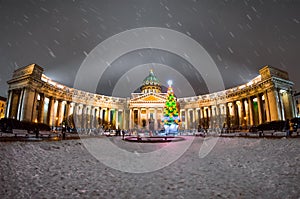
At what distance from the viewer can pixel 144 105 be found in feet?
178

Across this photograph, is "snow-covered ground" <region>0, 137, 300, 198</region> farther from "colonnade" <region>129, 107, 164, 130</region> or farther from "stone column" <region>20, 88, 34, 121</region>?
"colonnade" <region>129, 107, 164, 130</region>

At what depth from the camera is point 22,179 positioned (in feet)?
11.3

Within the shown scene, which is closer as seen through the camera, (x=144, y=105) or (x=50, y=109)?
(x=50, y=109)

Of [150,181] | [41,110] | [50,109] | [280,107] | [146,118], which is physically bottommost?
[150,181]

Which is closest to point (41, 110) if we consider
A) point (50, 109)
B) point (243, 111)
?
point (50, 109)

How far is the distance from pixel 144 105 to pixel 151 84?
22737 mm

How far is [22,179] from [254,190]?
4.60 meters

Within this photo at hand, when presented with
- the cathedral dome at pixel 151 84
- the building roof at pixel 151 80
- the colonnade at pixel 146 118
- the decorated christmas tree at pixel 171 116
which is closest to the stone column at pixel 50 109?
the colonnade at pixel 146 118

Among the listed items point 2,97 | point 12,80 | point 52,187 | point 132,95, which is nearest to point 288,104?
point 52,187

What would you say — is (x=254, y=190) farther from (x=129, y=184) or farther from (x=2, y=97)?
(x=2, y=97)

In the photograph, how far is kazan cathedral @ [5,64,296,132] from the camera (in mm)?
33000

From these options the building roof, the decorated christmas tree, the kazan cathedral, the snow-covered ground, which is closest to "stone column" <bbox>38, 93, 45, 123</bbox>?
the kazan cathedral

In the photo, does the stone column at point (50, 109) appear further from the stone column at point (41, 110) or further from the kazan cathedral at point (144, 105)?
the stone column at point (41, 110)

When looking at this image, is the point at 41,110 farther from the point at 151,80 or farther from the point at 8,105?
the point at 151,80
